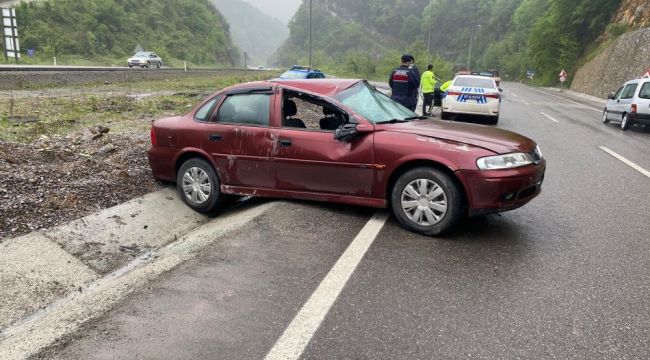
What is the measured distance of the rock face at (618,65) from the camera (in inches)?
1177

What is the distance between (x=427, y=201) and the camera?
473 cm

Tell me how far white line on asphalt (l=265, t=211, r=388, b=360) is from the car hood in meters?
1.09

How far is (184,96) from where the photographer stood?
17516mm

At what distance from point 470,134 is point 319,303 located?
8.30ft

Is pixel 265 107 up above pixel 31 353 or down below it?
above

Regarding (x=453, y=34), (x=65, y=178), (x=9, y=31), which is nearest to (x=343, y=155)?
(x=65, y=178)

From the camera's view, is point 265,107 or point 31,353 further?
point 265,107

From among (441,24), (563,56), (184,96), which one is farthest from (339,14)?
(184,96)

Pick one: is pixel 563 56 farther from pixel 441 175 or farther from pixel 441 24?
pixel 441 24

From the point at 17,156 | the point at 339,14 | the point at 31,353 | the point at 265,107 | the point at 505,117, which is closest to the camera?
the point at 31,353

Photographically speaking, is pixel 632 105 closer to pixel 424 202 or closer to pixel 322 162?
pixel 424 202

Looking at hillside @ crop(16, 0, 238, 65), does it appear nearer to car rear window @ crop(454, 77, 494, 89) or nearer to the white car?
car rear window @ crop(454, 77, 494, 89)

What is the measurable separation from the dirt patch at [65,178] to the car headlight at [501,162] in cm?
419

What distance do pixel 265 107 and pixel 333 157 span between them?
3.49ft
